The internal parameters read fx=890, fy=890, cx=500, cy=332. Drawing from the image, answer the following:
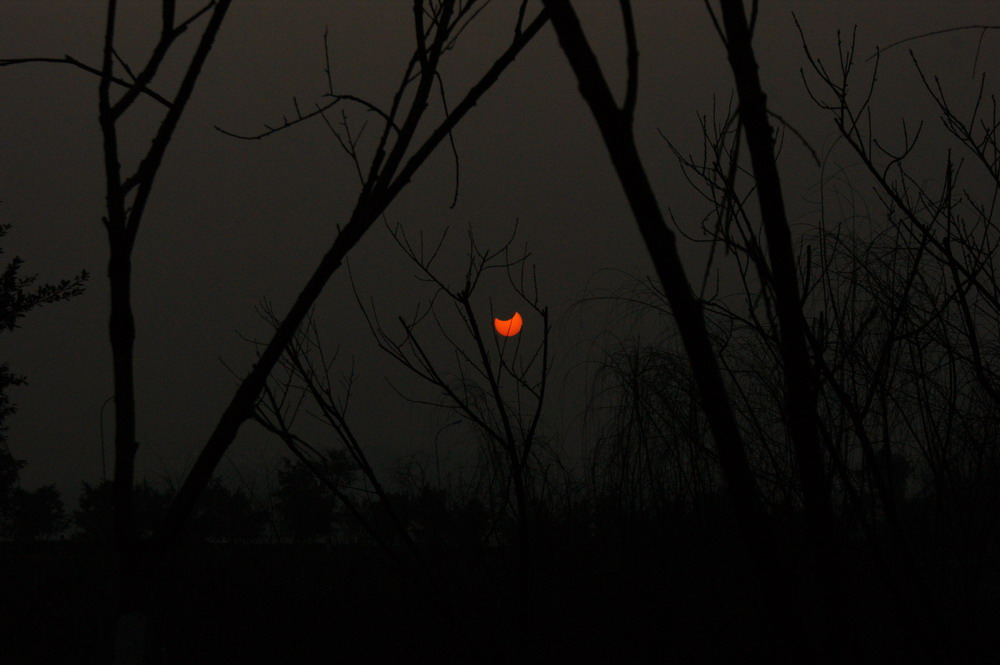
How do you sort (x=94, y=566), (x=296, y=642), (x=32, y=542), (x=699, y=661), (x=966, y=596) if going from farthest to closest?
(x=32, y=542) → (x=94, y=566) → (x=296, y=642) → (x=699, y=661) → (x=966, y=596)

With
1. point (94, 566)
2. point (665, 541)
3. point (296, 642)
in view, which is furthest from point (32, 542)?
point (665, 541)

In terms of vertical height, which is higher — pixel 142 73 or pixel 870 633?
pixel 142 73

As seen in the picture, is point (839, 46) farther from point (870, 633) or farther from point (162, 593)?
point (162, 593)

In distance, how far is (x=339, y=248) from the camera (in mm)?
618

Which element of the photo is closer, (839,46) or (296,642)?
(839,46)

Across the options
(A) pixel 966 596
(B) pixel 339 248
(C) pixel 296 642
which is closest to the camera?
(B) pixel 339 248

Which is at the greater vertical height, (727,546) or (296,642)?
(727,546)

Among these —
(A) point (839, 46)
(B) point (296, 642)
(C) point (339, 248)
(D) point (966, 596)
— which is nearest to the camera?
(C) point (339, 248)

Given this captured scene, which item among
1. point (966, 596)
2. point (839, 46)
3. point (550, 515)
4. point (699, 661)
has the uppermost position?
point (839, 46)

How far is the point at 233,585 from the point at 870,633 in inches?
99.4

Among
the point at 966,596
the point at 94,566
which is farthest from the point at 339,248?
the point at 94,566

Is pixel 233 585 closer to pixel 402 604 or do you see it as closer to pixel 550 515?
pixel 402 604

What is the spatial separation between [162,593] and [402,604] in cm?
92

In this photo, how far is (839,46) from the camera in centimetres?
169
